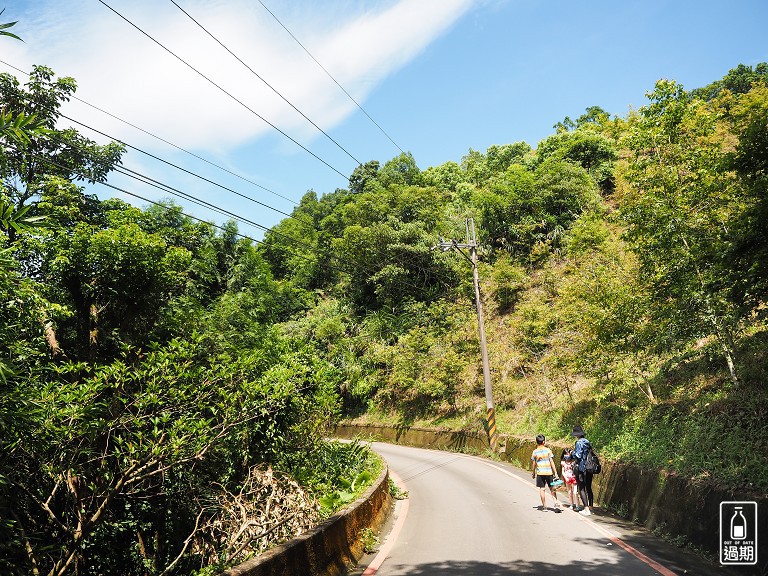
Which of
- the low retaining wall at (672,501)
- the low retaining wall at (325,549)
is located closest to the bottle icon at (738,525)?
the low retaining wall at (672,501)

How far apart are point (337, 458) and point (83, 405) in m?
8.34

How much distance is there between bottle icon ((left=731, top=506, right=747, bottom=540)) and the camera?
654 cm

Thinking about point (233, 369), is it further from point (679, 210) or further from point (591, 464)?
point (679, 210)

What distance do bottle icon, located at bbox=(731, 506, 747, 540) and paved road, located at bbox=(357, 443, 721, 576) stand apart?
548 mm

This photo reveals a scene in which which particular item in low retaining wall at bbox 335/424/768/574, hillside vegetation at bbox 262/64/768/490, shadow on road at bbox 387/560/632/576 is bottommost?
shadow on road at bbox 387/560/632/576

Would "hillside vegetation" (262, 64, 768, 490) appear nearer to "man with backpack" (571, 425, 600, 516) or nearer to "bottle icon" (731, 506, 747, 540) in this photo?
"bottle icon" (731, 506, 747, 540)

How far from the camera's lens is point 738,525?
6.66 m

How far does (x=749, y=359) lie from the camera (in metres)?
11.6

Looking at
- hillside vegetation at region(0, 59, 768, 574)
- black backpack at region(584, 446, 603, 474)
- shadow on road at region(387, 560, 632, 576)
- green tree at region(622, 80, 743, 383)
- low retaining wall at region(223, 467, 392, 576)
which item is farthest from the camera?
green tree at region(622, 80, 743, 383)

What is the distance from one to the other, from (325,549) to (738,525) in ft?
18.2

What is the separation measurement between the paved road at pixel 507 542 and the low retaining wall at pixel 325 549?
387mm

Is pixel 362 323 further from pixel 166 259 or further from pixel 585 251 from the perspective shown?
pixel 166 259

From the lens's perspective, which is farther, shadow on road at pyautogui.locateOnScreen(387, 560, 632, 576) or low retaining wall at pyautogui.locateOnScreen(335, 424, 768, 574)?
low retaining wall at pyautogui.locateOnScreen(335, 424, 768, 574)

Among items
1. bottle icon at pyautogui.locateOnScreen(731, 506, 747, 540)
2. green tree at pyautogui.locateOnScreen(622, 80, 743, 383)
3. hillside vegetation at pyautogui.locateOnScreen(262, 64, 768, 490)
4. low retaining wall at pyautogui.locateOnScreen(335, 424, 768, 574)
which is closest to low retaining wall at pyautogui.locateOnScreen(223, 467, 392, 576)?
low retaining wall at pyautogui.locateOnScreen(335, 424, 768, 574)
